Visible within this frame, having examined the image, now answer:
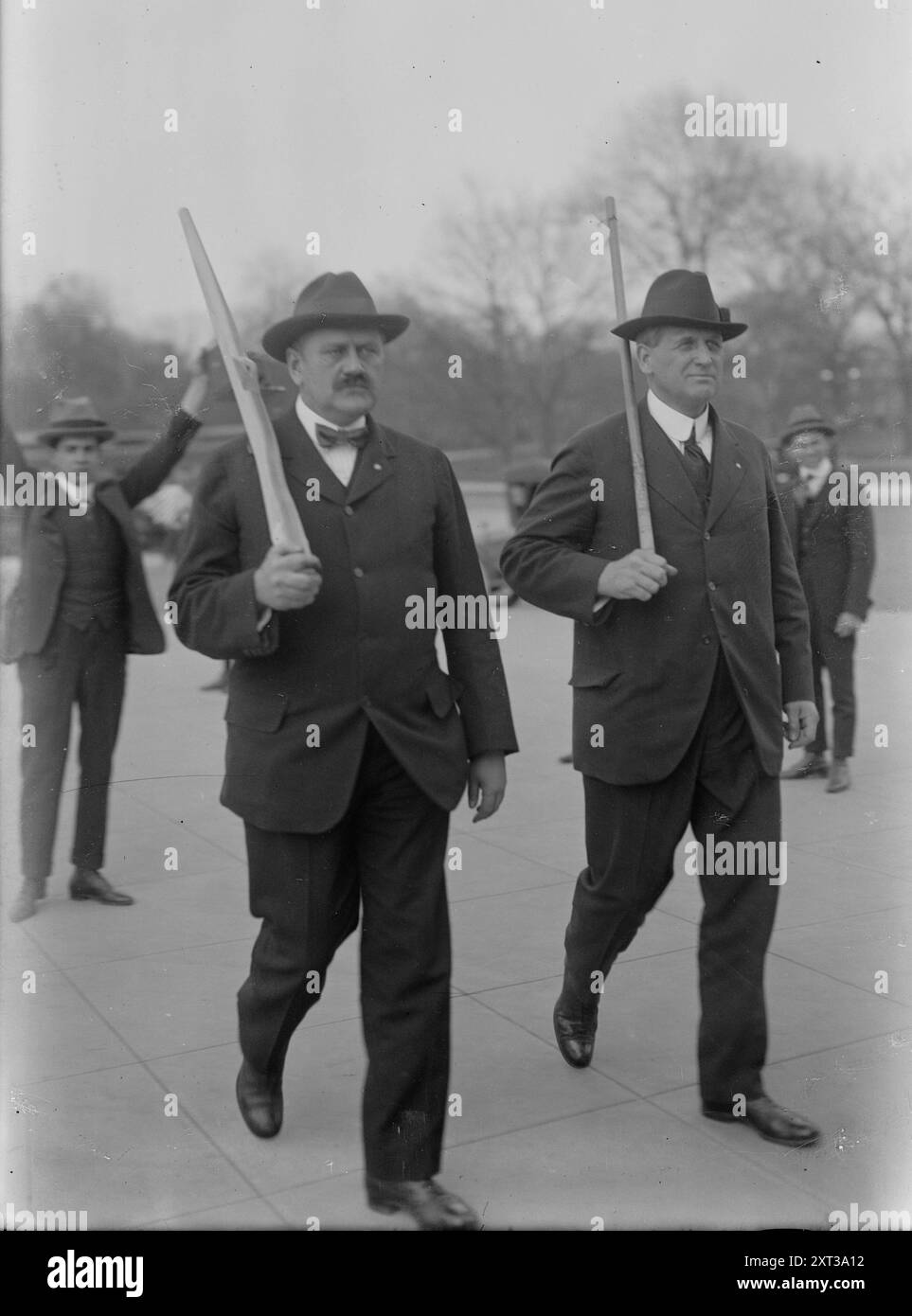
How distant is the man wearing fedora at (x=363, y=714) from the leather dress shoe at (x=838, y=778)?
3154 mm

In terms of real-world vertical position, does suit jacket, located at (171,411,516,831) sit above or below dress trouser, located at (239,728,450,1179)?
above

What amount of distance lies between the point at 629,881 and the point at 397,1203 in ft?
2.99

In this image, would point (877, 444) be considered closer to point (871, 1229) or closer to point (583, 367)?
point (583, 367)

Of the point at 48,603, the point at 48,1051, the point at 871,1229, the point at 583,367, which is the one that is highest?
the point at 583,367

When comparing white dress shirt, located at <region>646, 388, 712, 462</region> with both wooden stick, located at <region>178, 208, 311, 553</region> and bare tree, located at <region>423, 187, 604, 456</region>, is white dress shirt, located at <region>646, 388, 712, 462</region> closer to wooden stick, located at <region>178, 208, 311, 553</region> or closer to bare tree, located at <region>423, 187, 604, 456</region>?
bare tree, located at <region>423, 187, 604, 456</region>

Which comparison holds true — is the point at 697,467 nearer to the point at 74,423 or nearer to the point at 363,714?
the point at 363,714

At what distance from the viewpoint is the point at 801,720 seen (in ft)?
12.1

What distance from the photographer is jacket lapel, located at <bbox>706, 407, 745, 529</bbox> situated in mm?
3588

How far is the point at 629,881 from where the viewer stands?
145 inches

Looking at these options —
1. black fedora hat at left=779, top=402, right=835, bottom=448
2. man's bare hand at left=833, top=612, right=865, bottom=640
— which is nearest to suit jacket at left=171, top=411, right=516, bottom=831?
black fedora hat at left=779, top=402, right=835, bottom=448

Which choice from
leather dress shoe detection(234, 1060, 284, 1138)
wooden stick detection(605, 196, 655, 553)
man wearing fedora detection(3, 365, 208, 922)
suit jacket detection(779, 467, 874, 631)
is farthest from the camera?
suit jacket detection(779, 467, 874, 631)

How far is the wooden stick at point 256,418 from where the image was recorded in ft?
10.3

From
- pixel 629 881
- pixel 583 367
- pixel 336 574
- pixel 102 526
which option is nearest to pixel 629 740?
pixel 629 881

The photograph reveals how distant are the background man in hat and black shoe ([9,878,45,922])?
2.10 m
